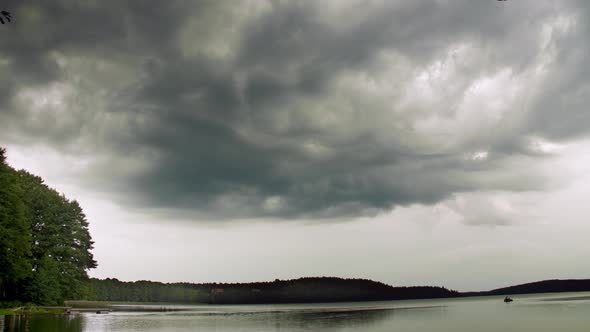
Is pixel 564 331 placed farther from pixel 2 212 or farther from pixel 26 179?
pixel 26 179

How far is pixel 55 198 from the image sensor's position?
78.3 m

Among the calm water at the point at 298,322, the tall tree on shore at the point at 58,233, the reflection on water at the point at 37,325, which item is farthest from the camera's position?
the tall tree on shore at the point at 58,233

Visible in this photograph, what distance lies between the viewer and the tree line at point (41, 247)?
55969 mm

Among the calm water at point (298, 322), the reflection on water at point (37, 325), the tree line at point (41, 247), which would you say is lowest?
the calm water at point (298, 322)

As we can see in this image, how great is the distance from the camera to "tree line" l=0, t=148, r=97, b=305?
55969 millimetres

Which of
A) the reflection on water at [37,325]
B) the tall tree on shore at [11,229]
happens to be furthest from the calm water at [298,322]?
the tall tree on shore at [11,229]

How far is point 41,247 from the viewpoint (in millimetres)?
73562

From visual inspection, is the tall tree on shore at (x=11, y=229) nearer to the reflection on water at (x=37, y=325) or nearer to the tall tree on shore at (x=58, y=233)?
the reflection on water at (x=37, y=325)

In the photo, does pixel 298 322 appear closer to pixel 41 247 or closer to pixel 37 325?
pixel 37 325

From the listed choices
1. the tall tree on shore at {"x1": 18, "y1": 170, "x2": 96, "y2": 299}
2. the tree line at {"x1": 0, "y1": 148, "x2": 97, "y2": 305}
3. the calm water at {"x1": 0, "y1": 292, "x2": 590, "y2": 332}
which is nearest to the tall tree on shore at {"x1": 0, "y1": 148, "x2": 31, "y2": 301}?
the tree line at {"x1": 0, "y1": 148, "x2": 97, "y2": 305}

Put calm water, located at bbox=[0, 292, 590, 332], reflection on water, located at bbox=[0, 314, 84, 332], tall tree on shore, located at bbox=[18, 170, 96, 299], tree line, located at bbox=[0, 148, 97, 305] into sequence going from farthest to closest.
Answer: tall tree on shore, located at bbox=[18, 170, 96, 299]
tree line, located at bbox=[0, 148, 97, 305]
calm water, located at bbox=[0, 292, 590, 332]
reflection on water, located at bbox=[0, 314, 84, 332]

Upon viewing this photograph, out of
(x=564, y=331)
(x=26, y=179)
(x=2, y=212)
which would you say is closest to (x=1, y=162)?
(x=2, y=212)

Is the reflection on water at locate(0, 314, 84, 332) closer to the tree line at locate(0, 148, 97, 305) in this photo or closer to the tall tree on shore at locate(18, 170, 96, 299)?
the tree line at locate(0, 148, 97, 305)

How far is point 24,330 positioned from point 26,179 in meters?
44.5
